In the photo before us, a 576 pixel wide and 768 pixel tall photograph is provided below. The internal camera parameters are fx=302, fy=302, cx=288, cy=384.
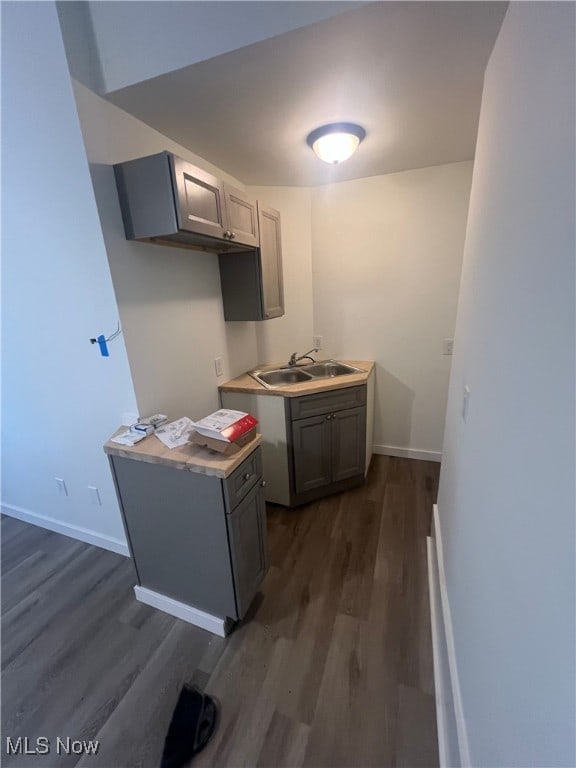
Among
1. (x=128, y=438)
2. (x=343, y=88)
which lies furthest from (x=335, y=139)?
(x=128, y=438)

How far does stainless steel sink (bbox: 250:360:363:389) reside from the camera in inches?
97.1

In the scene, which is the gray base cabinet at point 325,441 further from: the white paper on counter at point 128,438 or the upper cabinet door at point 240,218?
the upper cabinet door at point 240,218

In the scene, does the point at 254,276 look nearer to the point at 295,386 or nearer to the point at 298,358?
the point at 295,386

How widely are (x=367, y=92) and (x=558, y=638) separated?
190 centimetres

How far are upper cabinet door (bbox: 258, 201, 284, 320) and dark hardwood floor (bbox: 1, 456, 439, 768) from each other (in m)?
1.62

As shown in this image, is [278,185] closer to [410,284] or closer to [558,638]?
[410,284]

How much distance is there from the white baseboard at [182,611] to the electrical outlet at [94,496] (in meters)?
0.58

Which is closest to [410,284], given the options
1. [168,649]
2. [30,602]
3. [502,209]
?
[502,209]

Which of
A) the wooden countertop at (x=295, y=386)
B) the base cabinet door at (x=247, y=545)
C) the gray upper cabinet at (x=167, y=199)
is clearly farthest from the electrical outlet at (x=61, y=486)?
the gray upper cabinet at (x=167, y=199)

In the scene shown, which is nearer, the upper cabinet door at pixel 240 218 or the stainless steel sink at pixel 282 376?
the upper cabinet door at pixel 240 218

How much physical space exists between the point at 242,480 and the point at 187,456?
0.85ft

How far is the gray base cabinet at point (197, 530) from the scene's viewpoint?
1273mm

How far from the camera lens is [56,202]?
137 centimetres

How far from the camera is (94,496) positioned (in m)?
1.89
